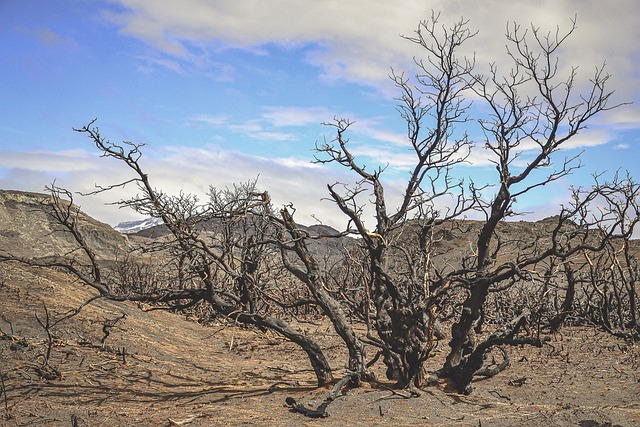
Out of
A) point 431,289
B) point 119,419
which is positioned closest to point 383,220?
point 431,289

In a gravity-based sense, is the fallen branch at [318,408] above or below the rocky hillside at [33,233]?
below

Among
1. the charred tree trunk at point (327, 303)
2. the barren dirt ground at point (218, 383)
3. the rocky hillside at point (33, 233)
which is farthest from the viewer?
the rocky hillside at point (33, 233)

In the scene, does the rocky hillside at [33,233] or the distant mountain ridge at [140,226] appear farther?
the rocky hillside at [33,233]

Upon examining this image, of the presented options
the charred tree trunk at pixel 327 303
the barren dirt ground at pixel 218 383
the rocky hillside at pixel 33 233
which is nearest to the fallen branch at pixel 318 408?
the barren dirt ground at pixel 218 383

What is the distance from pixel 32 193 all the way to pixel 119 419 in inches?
1355

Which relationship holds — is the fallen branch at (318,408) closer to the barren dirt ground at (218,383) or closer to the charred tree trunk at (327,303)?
the barren dirt ground at (218,383)

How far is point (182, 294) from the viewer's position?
319 inches

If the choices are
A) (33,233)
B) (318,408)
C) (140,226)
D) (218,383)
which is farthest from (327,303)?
(140,226)

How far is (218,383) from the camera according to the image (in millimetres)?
8547

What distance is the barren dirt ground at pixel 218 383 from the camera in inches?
257

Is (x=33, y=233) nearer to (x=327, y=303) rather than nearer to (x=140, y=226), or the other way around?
(x=327, y=303)

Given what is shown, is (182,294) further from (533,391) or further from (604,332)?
(604,332)

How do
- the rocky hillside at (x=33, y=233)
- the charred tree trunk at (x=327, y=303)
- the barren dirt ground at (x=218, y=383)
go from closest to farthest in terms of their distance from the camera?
the barren dirt ground at (x=218, y=383) → the charred tree trunk at (x=327, y=303) → the rocky hillside at (x=33, y=233)

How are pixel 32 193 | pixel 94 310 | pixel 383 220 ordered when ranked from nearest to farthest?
1. pixel 383 220
2. pixel 94 310
3. pixel 32 193
